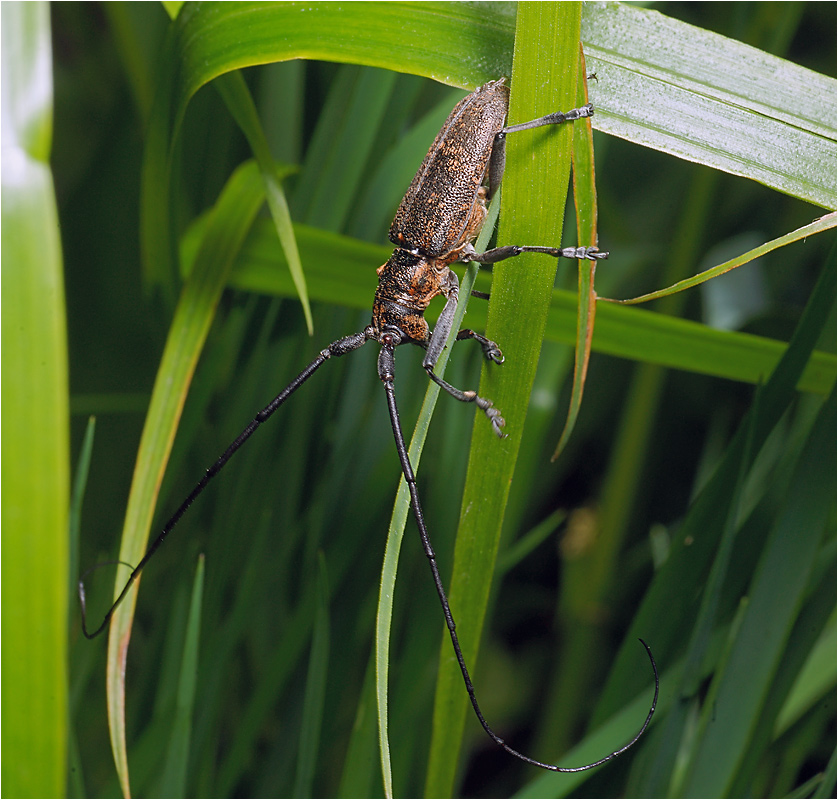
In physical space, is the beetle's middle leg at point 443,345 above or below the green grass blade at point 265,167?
below

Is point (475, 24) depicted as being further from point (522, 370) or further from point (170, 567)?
point (170, 567)

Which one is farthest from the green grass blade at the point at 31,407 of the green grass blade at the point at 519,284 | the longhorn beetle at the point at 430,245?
the green grass blade at the point at 519,284

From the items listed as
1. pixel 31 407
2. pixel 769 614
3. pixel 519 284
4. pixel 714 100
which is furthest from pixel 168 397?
pixel 769 614

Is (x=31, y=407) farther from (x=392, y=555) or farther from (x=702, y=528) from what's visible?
(x=702, y=528)

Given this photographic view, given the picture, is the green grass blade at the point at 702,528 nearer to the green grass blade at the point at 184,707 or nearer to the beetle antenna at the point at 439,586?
the beetle antenna at the point at 439,586

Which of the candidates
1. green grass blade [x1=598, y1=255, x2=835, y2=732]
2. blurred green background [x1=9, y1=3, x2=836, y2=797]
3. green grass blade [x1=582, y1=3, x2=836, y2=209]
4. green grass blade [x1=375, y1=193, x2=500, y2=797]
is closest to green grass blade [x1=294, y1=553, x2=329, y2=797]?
blurred green background [x1=9, y1=3, x2=836, y2=797]

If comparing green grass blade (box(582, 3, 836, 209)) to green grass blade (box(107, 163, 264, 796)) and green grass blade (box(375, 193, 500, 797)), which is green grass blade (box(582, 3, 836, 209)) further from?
green grass blade (box(107, 163, 264, 796))
